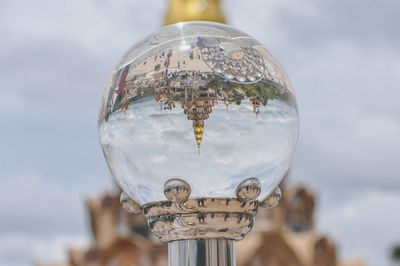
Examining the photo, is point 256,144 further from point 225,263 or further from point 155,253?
point 155,253

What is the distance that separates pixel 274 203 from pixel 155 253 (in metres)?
14.0

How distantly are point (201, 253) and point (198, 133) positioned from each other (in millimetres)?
281

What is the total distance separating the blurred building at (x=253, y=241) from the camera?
14.9 metres

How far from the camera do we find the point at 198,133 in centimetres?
148

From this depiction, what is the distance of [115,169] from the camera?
5.21 feet

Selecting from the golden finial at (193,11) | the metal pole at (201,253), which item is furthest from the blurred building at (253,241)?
the metal pole at (201,253)

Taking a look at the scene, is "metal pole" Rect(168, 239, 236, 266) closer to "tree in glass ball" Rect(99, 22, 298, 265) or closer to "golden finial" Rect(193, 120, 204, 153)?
"tree in glass ball" Rect(99, 22, 298, 265)

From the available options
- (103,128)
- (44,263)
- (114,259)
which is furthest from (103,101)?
(44,263)

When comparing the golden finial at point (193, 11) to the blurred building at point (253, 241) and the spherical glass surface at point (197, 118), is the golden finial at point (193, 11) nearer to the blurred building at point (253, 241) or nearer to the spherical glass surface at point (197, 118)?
the blurred building at point (253, 241)

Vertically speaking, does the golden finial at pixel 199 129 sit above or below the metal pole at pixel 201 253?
above

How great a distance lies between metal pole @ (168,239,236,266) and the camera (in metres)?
1.56

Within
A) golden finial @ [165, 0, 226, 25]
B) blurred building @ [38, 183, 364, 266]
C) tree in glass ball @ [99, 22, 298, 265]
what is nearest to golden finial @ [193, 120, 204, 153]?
tree in glass ball @ [99, 22, 298, 265]

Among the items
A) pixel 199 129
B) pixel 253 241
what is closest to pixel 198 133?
pixel 199 129

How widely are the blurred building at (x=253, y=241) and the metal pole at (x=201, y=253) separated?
42.9 ft
